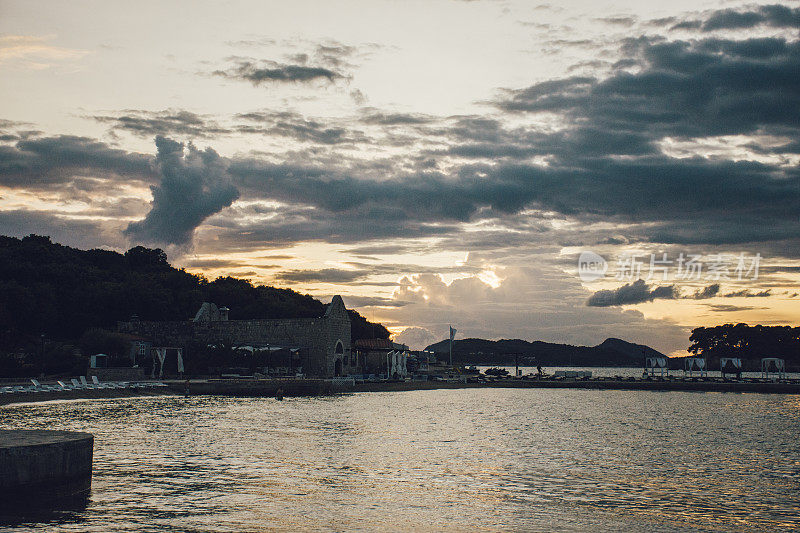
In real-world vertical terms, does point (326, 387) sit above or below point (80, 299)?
below

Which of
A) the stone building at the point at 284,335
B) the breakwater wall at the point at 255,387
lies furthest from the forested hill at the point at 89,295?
the breakwater wall at the point at 255,387

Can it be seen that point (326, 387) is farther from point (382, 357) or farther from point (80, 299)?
point (80, 299)

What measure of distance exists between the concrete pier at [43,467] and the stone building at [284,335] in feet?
195

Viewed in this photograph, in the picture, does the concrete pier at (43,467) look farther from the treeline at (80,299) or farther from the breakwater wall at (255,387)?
the treeline at (80,299)

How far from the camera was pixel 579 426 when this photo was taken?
47.1 m

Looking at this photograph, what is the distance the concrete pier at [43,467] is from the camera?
18062mm

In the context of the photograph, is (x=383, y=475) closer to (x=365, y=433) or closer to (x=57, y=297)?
(x=365, y=433)

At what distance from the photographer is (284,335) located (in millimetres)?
83562

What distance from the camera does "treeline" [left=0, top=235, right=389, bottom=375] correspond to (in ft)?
239

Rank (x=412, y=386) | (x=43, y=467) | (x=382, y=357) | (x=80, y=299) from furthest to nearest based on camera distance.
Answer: (x=382, y=357) < (x=80, y=299) < (x=412, y=386) < (x=43, y=467)

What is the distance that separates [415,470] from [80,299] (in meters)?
79.4

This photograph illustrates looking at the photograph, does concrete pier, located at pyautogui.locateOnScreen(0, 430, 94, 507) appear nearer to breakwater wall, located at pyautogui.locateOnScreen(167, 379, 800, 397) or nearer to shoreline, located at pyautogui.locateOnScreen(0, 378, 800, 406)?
shoreline, located at pyautogui.locateOnScreen(0, 378, 800, 406)

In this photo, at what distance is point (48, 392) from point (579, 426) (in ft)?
119

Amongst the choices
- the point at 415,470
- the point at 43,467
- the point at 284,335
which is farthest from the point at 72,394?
the point at 43,467
